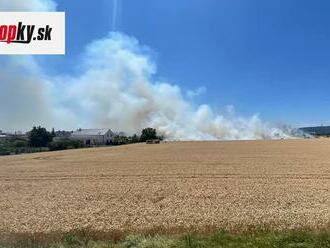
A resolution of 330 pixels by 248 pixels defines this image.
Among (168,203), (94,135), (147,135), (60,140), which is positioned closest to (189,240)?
(168,203)

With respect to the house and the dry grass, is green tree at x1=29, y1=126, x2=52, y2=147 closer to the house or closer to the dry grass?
the house

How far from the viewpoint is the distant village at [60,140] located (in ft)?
303

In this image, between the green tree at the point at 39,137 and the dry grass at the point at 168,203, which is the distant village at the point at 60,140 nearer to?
the green tree at the point at 39,137

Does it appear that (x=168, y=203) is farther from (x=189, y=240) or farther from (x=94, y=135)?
(x=94, y=135)

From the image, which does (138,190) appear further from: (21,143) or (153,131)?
(153,131)

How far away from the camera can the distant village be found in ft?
303

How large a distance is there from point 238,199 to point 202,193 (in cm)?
238

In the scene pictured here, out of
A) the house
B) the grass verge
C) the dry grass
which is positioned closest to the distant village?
the house

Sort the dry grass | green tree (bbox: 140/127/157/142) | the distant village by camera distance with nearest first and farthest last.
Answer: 1. the dry grass
2. the distant village
3. green tree (bbox: 140/127/157/142)

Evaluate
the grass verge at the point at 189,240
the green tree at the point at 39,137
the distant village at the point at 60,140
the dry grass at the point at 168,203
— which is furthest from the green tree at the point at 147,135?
the grass verge at the point at 189,240

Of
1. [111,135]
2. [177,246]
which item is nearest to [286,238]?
[177,246]

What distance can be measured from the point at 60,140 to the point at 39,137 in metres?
6.29

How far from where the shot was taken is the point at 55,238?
9.88m

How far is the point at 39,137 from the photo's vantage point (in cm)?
11088
